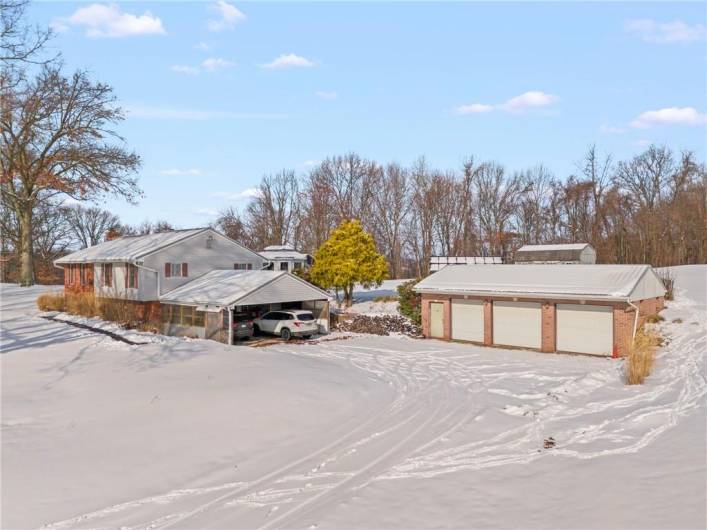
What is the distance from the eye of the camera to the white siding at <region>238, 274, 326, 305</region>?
2598 cm

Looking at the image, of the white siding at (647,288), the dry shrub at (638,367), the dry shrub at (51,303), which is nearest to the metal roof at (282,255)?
the dry shrub at (51,303)

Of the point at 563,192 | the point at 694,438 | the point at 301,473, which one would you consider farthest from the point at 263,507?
the point at 563,192

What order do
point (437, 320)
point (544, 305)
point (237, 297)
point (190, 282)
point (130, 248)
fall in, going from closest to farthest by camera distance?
point (544, 305) < point (237, 297) < point (437, 320) < point (190, 282) < point (130, 248)

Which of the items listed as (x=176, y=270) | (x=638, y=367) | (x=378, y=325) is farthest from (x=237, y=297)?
(x=638, y=367)

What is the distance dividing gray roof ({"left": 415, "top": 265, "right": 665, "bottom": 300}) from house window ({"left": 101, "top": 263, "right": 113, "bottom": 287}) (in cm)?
1893

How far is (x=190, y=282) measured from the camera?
3019 cm

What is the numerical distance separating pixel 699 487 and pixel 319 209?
57.3 m

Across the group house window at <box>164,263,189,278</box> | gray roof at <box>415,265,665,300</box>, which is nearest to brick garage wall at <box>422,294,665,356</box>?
gray roof at <box>415,265,665,300</box>

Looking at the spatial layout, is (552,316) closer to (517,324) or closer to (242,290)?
(517,324)

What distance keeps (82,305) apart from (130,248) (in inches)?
232

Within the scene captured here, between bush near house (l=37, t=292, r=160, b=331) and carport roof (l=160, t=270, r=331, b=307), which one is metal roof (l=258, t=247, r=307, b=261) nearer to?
carport roof (l=160, t=270, r=331, b=307)

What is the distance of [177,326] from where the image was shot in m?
27.8

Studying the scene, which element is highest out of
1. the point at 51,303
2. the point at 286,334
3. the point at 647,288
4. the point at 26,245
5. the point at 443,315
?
the point at 26,245

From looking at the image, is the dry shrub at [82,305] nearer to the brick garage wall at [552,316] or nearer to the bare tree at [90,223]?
the brick garage wall at [552,316]
